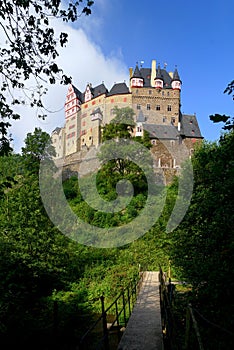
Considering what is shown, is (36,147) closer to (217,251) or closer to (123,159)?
(123,159)

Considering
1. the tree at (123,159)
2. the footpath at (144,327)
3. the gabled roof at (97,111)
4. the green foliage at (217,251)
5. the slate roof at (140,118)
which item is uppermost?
the gabled roof at (97,111)

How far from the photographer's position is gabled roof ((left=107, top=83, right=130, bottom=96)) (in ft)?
176

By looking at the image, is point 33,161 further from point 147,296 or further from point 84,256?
point 147,296

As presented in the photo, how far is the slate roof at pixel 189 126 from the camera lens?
2014 inches

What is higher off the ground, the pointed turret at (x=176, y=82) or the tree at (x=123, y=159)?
the pointed turret at (x=176, y=82)

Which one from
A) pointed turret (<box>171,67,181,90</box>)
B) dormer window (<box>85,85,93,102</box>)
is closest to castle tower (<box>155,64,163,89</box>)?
pointed turret (<box>171,67,181,90</box>)

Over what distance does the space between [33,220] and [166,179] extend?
26.0 meters

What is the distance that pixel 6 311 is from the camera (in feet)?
30.8

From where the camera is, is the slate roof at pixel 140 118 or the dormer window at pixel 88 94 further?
the dormer window at pixel 88 94

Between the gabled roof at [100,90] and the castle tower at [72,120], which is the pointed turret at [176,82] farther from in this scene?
the castle tower at [72,120]

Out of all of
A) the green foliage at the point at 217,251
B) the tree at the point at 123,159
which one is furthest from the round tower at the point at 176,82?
the green foliage at the point at 217,251

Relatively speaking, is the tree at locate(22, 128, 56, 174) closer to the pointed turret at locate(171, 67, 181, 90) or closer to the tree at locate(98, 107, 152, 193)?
the tree at locate(98, 107, 152, 193)

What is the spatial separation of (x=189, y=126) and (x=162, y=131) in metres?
5.64

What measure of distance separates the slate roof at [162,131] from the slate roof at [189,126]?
4.58 ft
